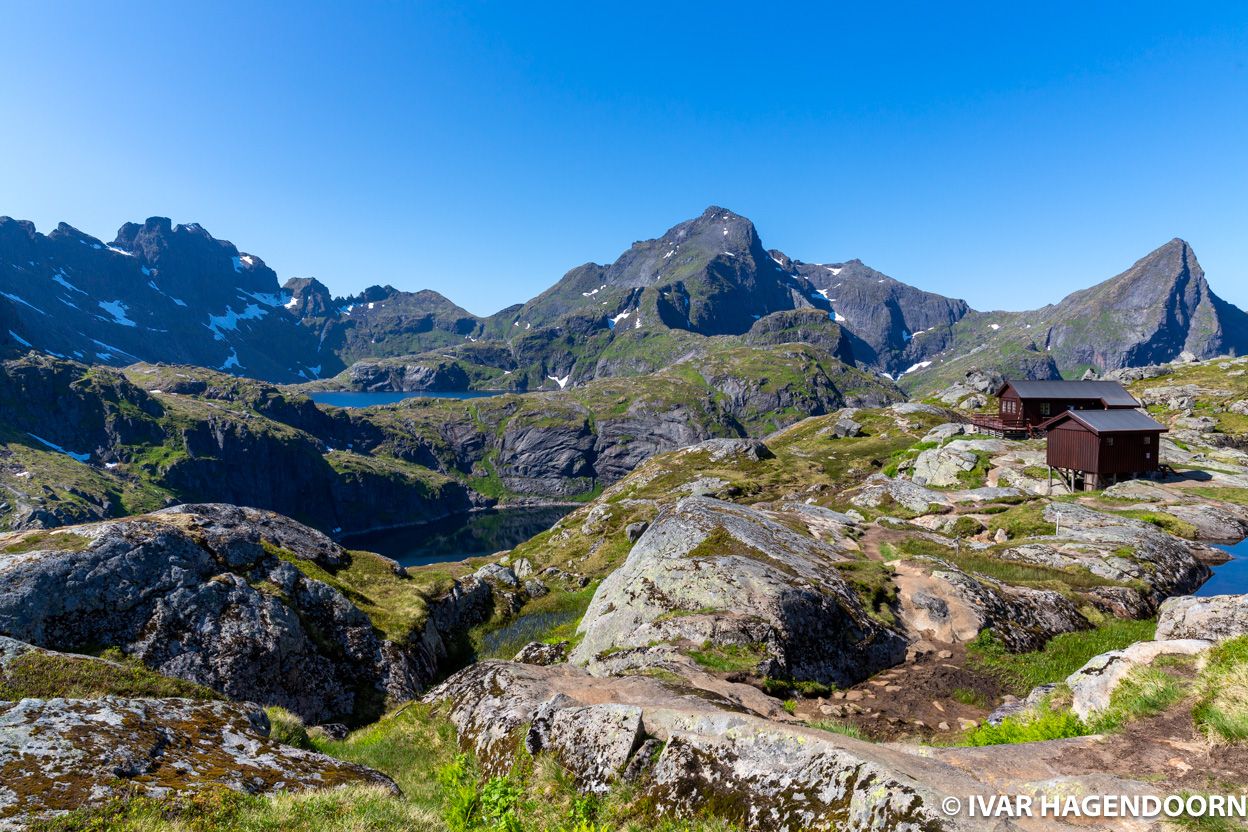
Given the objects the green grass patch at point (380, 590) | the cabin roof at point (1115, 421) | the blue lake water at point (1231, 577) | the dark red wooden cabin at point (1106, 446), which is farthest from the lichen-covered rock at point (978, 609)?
the cabin roof at point (1115, 421)

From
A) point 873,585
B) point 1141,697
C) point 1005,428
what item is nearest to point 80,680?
point 1141,697

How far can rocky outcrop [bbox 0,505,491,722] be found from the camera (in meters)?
20.4

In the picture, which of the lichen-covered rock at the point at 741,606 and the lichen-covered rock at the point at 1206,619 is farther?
the lichen-covered rock at the point at 741,606

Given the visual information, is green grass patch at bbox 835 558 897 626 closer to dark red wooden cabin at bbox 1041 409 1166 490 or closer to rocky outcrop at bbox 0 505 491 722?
rocky outcrop at bbox 0 505 491 722

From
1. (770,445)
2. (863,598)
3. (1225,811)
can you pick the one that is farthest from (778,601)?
(770,445)

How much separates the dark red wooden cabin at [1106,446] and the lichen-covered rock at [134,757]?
72359 mm

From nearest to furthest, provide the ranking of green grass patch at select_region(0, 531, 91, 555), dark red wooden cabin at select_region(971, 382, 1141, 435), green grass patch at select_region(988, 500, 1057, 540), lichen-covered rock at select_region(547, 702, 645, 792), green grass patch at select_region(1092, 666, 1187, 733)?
green grass patch at select_region(1092, 666, 1187, 733)
lichen-covered rock at select_region(547, 702, 645, 792)
green grass patch at select_region(0, 531, 91, 555)
green grass patch at select_region(988, 500, 1057, 540)
dark red wooden cabin at select_region(971, 382, 1141, 435)

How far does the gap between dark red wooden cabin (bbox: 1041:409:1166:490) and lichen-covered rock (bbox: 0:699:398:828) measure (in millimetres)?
72359

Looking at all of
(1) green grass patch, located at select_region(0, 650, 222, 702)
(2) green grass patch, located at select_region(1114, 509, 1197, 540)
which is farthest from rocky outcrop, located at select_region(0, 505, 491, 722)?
(2) green grass patch, located at select_region(1114, 509, 1197, 540)

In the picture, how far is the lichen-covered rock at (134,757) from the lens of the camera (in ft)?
23.7

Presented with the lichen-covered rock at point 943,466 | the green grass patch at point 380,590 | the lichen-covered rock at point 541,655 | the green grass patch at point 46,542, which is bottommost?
the green grass patch at point 380,590

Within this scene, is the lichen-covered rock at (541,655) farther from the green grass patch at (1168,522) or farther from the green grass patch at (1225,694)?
the green grass patch at (1168,522)

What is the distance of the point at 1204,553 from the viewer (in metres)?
39.7

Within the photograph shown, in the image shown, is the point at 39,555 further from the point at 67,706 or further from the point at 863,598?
the point at 863,598
